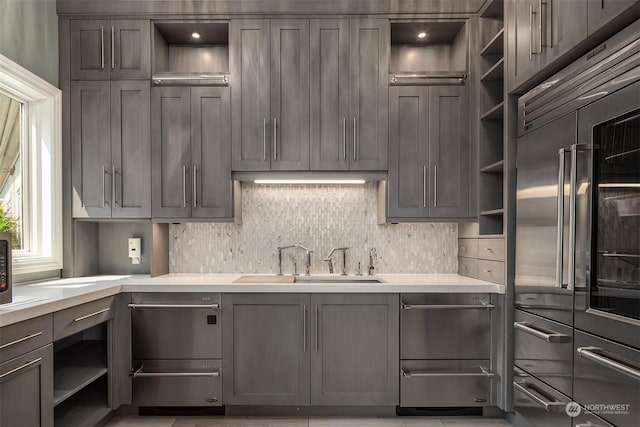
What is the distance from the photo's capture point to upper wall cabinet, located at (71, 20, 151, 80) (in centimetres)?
286

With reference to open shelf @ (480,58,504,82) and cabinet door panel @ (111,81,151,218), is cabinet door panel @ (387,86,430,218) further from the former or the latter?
cabinet door panel @ (111,81,151,218)

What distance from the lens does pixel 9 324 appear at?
165 cm

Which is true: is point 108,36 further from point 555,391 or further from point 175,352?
point 555,391

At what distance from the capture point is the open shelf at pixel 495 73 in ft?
8.52

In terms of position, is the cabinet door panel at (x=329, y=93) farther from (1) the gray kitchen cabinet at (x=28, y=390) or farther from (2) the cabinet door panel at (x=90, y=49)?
(1) the gray kitchen cabinet at (x=28, y=390)

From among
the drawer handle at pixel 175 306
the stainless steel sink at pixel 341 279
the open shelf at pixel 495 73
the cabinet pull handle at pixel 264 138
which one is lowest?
the drawer handle at pixel 175 306

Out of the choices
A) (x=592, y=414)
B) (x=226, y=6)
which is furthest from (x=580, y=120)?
(x=226, y=6)

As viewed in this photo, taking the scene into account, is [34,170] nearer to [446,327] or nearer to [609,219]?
[446,327]

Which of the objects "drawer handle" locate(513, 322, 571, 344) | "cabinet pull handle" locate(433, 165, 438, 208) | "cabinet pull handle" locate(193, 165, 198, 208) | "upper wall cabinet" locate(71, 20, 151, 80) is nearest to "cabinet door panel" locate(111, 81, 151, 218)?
"upper wall cabinet" locate(71, 20, 151, 80)

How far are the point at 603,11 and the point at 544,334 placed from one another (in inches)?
58.5

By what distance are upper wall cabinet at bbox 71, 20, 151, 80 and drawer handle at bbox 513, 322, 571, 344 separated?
3008 millimetres

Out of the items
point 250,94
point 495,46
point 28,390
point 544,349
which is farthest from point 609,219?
point 28,390

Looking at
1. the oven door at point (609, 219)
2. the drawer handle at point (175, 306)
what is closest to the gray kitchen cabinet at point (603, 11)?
the oven door at point (609, 219)

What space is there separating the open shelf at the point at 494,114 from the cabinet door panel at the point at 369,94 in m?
0.66
